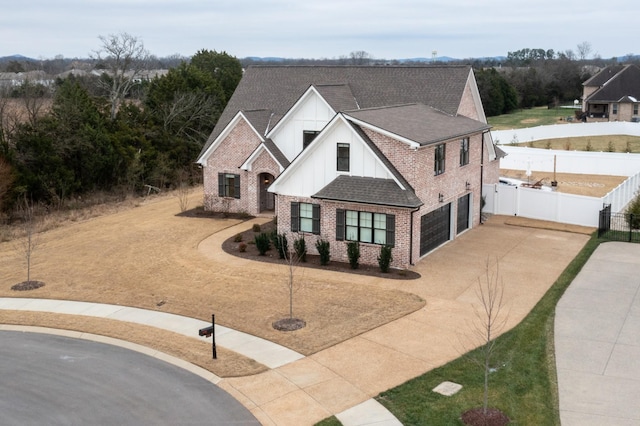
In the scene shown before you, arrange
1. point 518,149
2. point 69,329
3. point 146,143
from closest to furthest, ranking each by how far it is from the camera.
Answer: point 69,329, point 146,143, point 518,149

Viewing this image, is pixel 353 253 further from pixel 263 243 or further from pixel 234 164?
pixel 234 164

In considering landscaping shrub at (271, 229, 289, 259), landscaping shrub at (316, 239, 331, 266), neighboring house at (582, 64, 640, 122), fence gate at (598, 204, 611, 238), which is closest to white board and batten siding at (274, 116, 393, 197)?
landscaping shrub at (271, 229, 289, 259)

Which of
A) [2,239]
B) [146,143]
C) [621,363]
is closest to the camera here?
[621,363]

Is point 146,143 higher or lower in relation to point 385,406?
higher

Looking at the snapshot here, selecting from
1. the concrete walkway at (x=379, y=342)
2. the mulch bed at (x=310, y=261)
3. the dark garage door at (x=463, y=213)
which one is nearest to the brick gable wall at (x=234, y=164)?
the mulch bed at (x=310, y=261)

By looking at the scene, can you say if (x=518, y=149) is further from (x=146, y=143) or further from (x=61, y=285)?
(x=61, y=285)

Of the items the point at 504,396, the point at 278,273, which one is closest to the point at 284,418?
the point at 504,396

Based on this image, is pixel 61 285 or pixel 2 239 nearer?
pixel 61 285

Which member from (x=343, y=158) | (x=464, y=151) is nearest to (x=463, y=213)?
(x=464, y=151)
